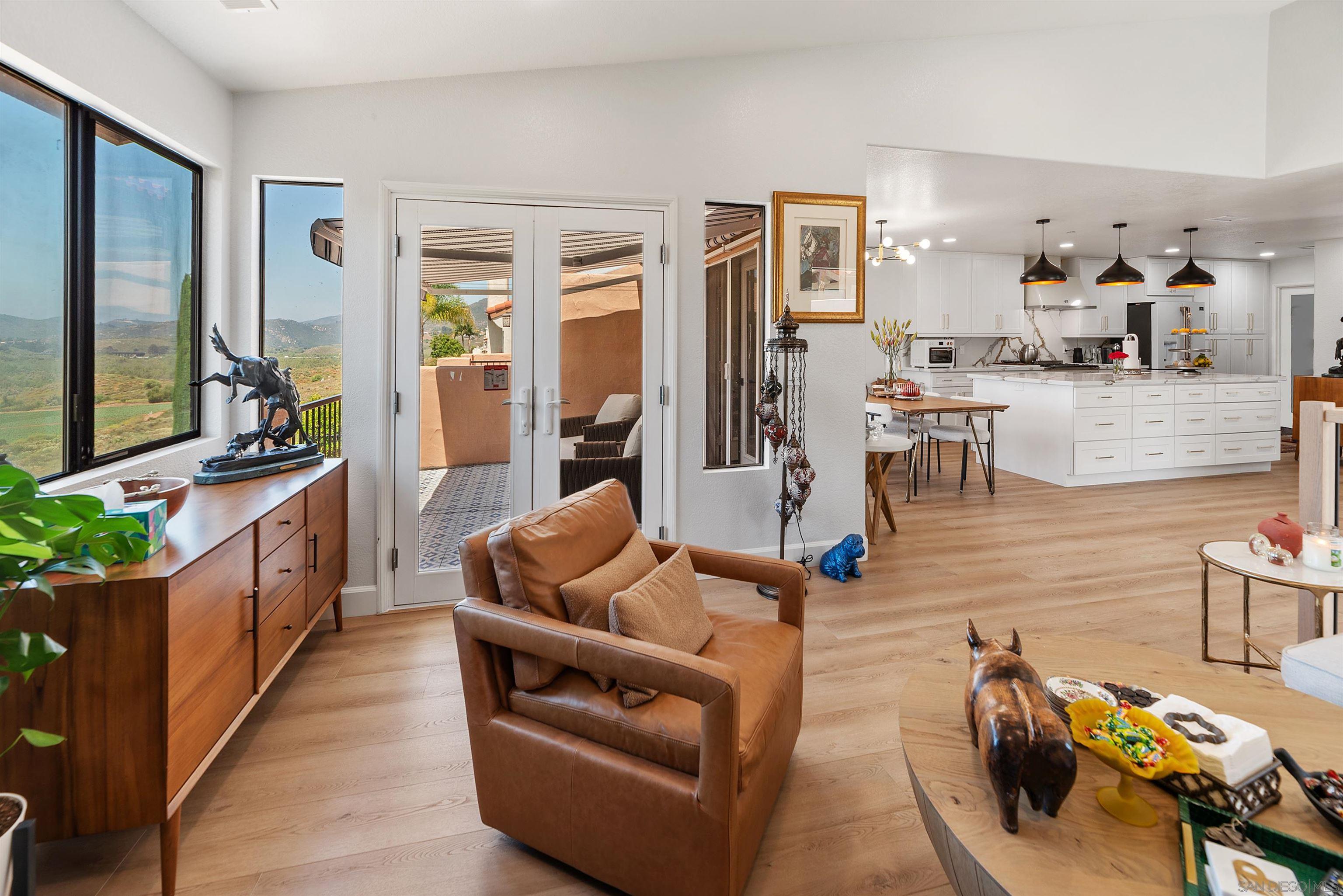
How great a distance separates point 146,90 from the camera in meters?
2.53

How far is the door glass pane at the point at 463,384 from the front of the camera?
3314 mm

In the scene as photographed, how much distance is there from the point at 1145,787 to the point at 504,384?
2.91 m

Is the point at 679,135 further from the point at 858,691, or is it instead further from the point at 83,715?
the point at 83,715

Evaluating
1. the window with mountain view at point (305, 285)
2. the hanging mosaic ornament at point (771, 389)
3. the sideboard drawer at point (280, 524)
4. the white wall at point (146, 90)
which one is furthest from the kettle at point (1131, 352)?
the white wall at point (146, 90)

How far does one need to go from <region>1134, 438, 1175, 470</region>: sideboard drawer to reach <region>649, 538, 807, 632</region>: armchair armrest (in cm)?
606

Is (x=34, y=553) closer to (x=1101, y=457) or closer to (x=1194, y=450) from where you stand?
(x=1101, y=457)

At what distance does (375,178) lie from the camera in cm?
322

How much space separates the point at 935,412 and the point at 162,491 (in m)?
5.24

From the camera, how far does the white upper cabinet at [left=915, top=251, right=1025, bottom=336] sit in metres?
8.68

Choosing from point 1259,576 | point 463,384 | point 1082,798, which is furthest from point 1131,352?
point 1082,798

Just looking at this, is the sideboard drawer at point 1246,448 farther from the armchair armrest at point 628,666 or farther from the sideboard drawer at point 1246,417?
the armchair armrest at point 628,666

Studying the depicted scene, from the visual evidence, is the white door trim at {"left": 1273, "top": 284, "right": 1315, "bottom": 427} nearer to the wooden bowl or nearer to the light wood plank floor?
the light wood plank floor

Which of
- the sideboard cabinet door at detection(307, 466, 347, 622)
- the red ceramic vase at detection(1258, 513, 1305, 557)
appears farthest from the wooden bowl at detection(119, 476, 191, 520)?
the red ceramic vase at detection(1258, 513, 1305, 557)

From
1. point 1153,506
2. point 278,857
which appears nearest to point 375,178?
point 278,857
